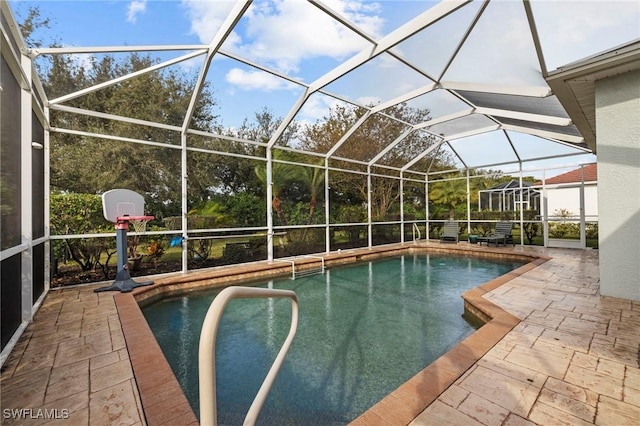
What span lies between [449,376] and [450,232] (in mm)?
11415

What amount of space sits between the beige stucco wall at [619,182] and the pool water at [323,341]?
232 cm

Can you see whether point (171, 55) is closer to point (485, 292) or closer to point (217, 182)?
point (217, 182)

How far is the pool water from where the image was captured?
2.75 m

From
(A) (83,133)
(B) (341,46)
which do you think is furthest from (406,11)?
(A) (83,133)

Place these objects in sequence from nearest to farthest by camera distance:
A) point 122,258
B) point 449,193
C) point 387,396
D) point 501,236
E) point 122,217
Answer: point 387,396 < point 122,217 < point 122,258 < point 501,236 < point 449,193

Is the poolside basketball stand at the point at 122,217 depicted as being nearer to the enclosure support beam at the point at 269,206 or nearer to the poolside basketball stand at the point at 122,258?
the poolside basketball stand at the point at 122,258

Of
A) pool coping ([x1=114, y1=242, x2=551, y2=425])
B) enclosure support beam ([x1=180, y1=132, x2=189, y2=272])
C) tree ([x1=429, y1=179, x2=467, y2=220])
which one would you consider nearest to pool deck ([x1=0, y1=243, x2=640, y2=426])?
pool coping ([x1=114, y1=242, x2=551, y2=425])

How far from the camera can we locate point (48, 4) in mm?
5250

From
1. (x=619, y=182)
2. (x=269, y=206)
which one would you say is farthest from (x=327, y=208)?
(x=619, y=182)

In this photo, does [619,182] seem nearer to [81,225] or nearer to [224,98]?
[224,98]

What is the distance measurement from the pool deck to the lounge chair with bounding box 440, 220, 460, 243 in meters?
8.61

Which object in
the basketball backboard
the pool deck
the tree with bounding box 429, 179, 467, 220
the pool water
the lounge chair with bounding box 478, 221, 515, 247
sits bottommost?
the pool water

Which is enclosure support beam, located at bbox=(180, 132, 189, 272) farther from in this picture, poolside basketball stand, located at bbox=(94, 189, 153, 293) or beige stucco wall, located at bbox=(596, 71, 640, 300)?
beige stucco wall, located at bbox=(596, 71, 640, 300)

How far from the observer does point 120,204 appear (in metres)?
5.25
